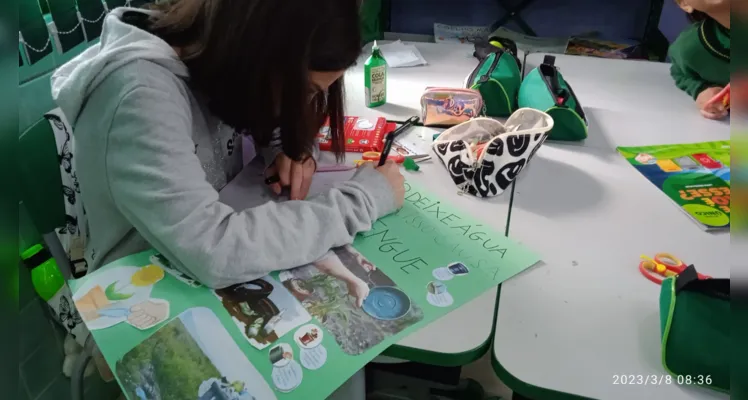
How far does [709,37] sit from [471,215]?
884 millimetres

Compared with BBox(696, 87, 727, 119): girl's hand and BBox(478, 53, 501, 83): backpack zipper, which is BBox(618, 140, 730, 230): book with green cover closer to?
BBox(696, 87, 727, 119): girl's hand

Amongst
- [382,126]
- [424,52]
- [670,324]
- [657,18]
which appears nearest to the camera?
[670,324]

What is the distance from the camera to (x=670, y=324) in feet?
2.12

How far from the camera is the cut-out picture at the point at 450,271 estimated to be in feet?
2.53

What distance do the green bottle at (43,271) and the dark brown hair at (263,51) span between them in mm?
→ 499

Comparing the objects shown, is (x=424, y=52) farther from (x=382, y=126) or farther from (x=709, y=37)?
(x=709, y=37)

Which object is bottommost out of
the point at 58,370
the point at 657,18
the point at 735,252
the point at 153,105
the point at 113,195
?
the point at 58,370

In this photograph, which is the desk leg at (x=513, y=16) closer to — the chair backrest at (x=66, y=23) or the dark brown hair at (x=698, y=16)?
the dark brown hair at (x=698, y=16)

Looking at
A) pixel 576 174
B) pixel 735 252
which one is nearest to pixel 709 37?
pixel 576 174

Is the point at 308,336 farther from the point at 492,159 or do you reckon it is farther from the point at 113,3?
the point at 113,3

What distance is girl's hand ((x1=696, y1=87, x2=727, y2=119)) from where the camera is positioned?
4.17 ft

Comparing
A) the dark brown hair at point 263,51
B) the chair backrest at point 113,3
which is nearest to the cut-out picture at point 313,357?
the dark brown hair at point 263,51

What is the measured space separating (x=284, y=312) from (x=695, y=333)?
482 millimetres

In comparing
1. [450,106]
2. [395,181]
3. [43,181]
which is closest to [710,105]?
[450,106]
